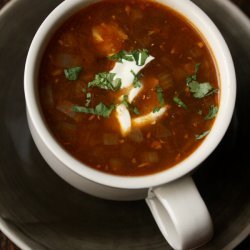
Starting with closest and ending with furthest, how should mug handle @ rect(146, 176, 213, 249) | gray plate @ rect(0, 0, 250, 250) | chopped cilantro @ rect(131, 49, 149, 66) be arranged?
mug handle @ rect(146, 176, 213, 249), chopped cilantro @ rect(131, 49, 149, 66), gray plate @ rect(0, 0, 250, 250)

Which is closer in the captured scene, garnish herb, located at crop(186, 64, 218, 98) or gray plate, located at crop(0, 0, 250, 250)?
garnish herb, located at crop(186, 64, 218, 98)

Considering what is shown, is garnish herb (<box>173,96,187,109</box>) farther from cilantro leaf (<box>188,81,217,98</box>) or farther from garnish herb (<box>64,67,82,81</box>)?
garnish herb (<box>64,67,82,81</box>)

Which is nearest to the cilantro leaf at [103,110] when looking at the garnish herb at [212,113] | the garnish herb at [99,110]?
the garnish herb at [99,110]

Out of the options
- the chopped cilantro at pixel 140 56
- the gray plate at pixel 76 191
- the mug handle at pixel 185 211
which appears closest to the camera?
the mug handle at pixel 185 211

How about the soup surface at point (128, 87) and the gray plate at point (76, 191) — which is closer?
the soup surface at point (128, 87)

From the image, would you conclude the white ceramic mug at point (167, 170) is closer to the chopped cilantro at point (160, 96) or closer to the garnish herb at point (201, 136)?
the garnish herb at point (201, 136)

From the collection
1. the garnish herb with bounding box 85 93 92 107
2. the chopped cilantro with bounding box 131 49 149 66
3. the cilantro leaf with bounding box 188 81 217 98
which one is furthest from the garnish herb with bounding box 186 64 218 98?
the garnish herb with bounding box 85 93 92 107
